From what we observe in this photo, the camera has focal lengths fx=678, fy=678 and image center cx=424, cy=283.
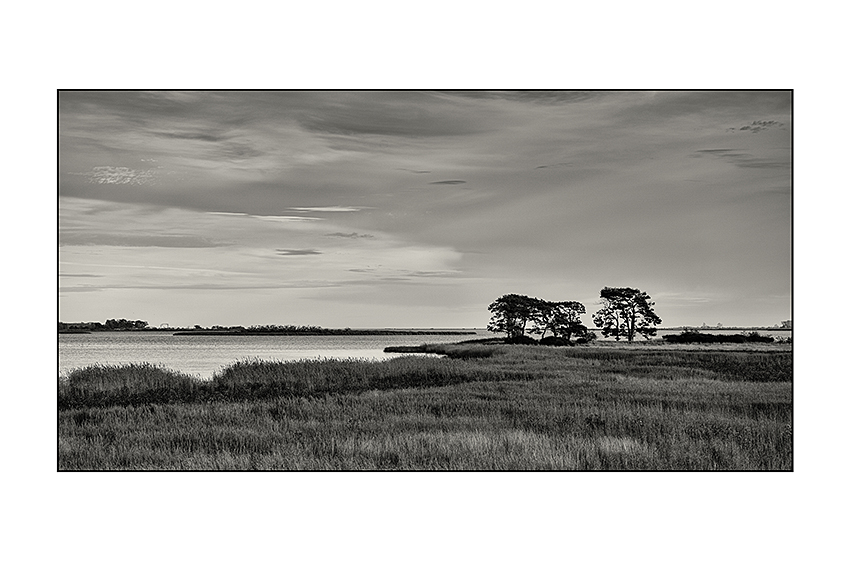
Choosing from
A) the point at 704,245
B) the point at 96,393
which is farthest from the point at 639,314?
the point at 96,393

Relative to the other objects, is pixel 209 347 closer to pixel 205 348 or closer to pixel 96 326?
pixel 205 348

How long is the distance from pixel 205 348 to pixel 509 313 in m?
4.67

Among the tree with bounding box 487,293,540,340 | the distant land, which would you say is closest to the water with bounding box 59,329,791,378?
the distant land

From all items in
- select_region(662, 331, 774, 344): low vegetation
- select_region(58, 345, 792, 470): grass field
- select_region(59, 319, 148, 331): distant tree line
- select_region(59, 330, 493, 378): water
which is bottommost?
select_region(58, 345, 792, 470): grass field

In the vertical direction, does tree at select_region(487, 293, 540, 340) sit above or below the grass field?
above

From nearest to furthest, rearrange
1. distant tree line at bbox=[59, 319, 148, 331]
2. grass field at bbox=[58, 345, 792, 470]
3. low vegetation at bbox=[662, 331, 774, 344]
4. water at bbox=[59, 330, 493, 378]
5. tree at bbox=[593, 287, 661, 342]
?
grass field at bbox=[58, 345, 792, 470]
distant tree line at bbox=[59, 319, 148, 331]
low vegetation at bbox=[662, 331, 774, 344]
water at bbox=[59, 330, 493, 378]
tree at bbox=[593, 287, 661, 342]

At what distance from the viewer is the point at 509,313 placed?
10.1 metres

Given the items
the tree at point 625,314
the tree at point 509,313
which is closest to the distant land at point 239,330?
the tree at point 509,313

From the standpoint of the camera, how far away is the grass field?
8312 millimetres

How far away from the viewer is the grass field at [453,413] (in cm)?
831

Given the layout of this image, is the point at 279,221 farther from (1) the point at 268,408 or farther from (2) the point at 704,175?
(2) the point at 704,175

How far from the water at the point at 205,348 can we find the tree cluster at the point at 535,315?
0.34 meters

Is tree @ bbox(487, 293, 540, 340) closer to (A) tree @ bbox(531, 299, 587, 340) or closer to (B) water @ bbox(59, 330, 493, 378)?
(A) tree @ bbox(531, 299, 587, 340)

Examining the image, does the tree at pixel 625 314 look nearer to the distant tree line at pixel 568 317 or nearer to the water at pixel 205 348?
the distant tree line at pixel 568 317
